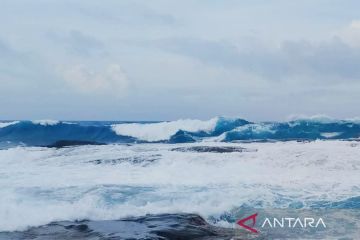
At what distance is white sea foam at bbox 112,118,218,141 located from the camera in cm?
2848

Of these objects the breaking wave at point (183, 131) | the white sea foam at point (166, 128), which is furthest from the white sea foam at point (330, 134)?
the white sea foam at point (166, 128)

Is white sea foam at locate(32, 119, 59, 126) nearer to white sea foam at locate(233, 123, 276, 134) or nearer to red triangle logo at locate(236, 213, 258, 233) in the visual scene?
white sea foam at locate(233, 123, 276, 134)

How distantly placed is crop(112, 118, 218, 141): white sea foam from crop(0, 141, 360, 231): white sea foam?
13170 mm

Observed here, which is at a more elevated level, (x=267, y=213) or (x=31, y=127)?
(x=31, y=127)

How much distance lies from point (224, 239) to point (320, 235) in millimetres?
1307

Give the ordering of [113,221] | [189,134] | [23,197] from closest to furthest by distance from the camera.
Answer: [113,221] → [23,197] → [189,134]

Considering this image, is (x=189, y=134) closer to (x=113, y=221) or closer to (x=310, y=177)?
(x=310, y=177)

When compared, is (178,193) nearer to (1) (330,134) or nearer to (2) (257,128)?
(2) (257,128)

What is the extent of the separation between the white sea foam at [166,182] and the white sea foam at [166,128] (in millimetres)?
13170

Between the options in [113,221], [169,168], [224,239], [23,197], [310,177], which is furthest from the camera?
[169,168]

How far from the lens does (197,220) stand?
744cm

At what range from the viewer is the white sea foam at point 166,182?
807 centimetres

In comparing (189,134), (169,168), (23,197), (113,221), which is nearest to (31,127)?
(189,134)

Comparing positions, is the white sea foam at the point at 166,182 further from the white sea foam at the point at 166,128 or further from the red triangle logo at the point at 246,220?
the white sea foam at the point at 166,128
